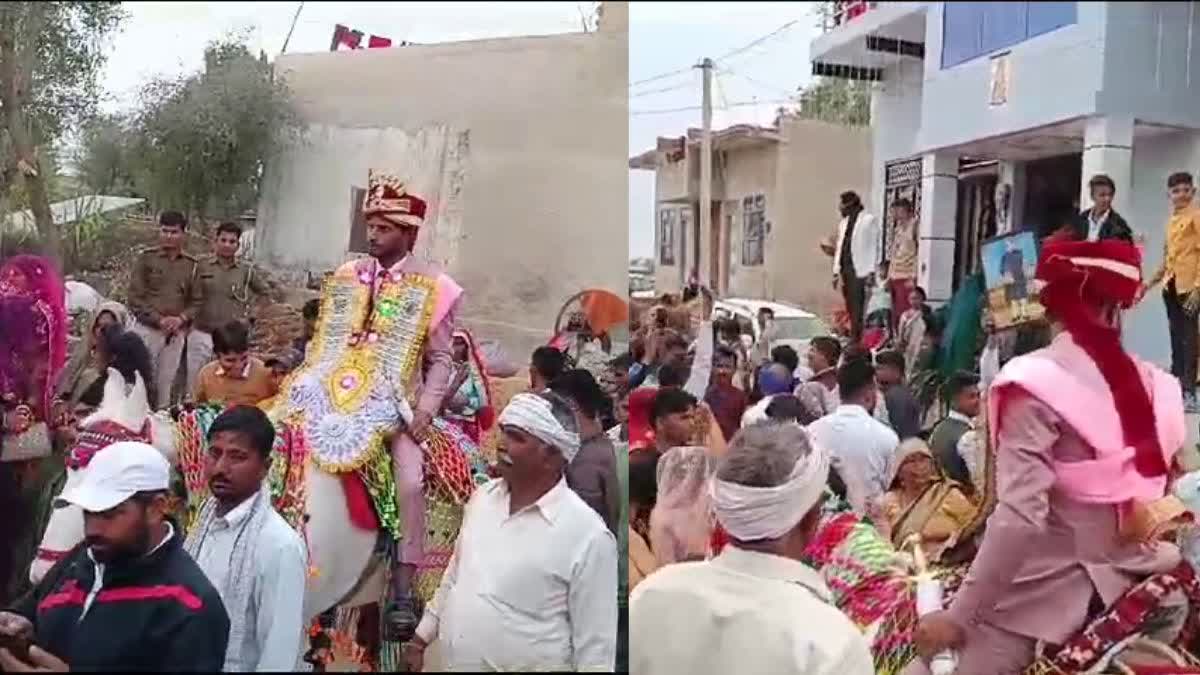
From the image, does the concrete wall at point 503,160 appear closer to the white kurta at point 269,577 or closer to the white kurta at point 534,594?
the white kurta at point 534,594

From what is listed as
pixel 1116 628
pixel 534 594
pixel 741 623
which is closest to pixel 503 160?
pixel 534 594

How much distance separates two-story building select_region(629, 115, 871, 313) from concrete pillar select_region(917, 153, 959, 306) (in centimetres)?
11

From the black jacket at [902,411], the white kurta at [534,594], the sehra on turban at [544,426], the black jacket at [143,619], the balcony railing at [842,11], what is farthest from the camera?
the black jacket at [902,411]

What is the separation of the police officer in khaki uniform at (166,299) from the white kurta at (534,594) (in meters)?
0.56

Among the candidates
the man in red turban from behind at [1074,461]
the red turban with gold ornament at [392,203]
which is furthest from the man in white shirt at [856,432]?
the red turban with gold ornament at [392,203]

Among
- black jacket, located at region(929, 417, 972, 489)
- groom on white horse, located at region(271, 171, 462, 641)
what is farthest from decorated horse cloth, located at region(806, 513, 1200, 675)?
groom on white horse, located at region(271, 171, 462, 641)

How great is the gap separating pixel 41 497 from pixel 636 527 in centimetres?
94

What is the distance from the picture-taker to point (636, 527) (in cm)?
231

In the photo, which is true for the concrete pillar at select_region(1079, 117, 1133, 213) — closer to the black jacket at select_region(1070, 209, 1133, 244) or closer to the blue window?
the black jacket at select_region(1070, 209, 1133, 244)

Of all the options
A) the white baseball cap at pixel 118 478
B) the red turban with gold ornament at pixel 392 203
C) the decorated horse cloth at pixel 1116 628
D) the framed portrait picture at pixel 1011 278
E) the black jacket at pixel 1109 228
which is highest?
the red turban with gold ornament at pixel 392 203

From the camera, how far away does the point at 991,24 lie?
2176 millimetres

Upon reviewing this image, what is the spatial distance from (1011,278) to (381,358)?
3.64 feet

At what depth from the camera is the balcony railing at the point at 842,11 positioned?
2.15 meters

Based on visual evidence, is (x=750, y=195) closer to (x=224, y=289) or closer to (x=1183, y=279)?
(x=1183, y=279)
